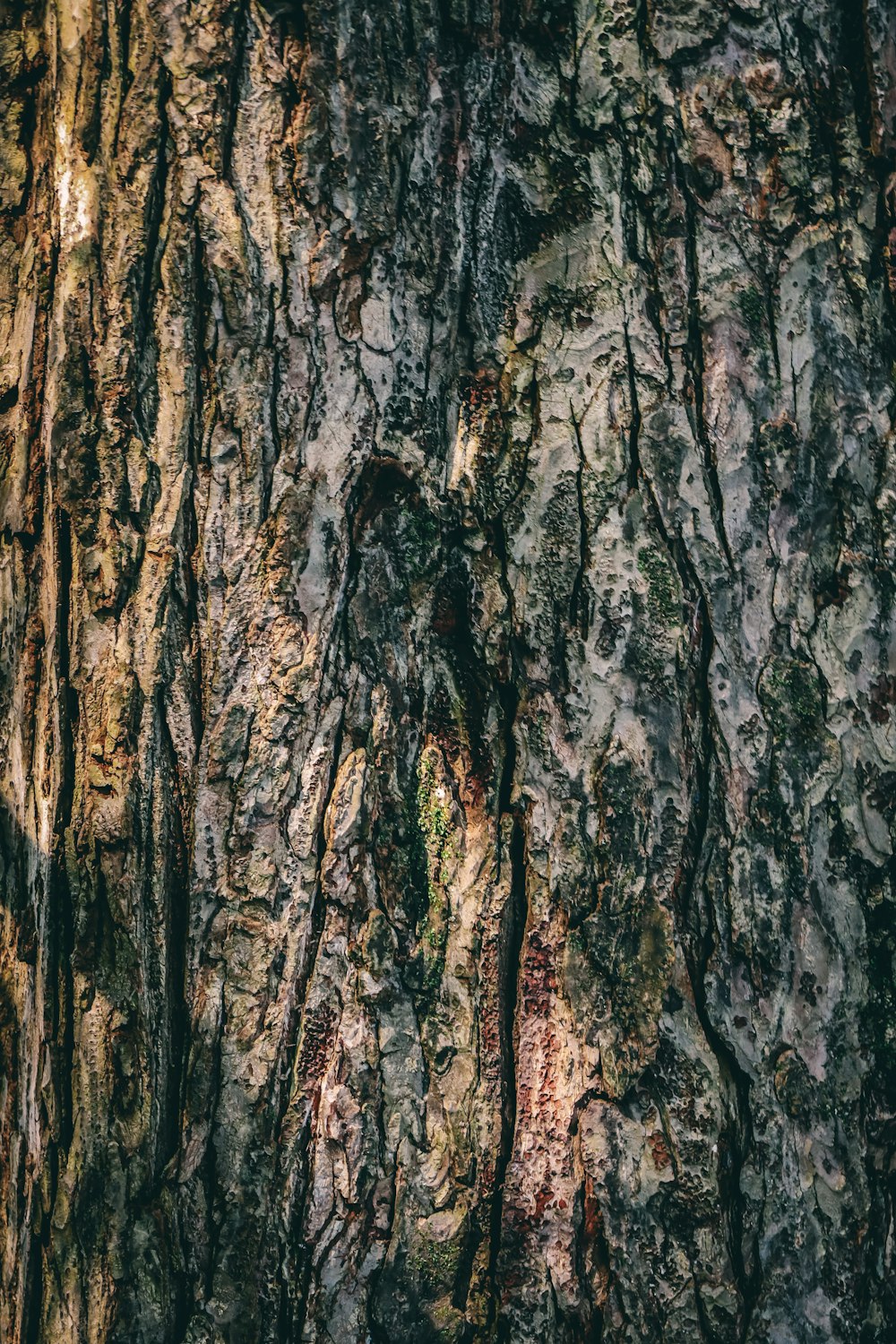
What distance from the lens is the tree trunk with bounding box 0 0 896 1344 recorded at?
4.17 ft

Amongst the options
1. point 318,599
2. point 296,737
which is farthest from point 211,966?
point 318,599

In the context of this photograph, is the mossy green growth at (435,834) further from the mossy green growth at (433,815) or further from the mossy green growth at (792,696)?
the mossy green growth at (792,696)

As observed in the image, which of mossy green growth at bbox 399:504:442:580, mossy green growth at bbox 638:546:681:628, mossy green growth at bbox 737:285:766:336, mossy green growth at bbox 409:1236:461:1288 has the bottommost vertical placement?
mossy green growth at bbox 409:1236:461:1288

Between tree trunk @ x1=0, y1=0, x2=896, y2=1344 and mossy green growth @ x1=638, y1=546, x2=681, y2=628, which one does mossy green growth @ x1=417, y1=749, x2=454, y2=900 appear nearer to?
tree trunk @ x1=0, y1=0, x2=896, y2=1344

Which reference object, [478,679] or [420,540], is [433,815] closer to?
[478,679]

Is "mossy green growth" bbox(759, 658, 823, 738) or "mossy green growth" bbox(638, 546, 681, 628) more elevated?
"mossy green growth" bbox(638, 546, 681, 628)

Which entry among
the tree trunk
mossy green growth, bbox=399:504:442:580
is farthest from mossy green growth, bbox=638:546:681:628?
mossy green growth, bbox=399:504:442:580

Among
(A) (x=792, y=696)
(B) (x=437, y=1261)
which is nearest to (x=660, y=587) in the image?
(A) (x=792, y=696)

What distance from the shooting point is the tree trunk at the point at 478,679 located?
127 centimetres

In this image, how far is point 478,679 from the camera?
52.0 inches

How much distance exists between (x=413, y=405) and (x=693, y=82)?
583 millimetres

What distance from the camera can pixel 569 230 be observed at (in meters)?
1.33

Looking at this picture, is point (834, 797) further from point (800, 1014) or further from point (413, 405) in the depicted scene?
point (413, 405)

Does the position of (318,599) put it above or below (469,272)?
below
